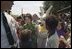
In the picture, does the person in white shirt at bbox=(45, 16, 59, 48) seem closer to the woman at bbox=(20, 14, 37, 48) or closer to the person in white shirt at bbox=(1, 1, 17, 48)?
the woman at bbox=(20, 14, 37, 48)

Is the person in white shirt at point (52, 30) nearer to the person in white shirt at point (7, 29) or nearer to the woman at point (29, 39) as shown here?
the woman at point (29, 39)

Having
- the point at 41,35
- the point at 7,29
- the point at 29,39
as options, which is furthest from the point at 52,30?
the point at 7,29

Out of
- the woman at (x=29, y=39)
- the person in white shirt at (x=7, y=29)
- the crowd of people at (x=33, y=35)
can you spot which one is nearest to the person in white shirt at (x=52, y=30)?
the crowd of people at (x=33, y=35)

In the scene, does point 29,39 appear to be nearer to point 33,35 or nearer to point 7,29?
point 33,35

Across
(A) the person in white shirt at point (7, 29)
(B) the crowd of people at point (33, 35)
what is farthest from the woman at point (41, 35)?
(A) the person in white shirt at point (7, 29)

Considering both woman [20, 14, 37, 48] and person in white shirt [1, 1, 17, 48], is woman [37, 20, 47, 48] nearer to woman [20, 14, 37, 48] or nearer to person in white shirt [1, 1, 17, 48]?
woman [20, 14, 37, 48]

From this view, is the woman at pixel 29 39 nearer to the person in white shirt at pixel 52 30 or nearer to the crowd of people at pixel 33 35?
the crowd of people at pixel 33 35

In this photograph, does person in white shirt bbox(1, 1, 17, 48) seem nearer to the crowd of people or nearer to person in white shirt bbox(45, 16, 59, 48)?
the crowd of people

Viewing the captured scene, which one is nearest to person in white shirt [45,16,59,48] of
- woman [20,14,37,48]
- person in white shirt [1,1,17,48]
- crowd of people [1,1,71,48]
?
crowd of people [1,1,71,48]

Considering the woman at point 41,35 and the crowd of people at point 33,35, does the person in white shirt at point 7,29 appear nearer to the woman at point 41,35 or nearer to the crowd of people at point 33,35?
the crowd of people at point 33,35

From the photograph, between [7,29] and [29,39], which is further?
[7,29]

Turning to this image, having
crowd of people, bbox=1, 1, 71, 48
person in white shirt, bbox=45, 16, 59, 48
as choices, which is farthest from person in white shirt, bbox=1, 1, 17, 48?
person in white shirt, bbox=45, 16, 59, 48

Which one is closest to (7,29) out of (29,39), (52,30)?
(29,39)

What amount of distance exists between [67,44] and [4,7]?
709 millimetres
